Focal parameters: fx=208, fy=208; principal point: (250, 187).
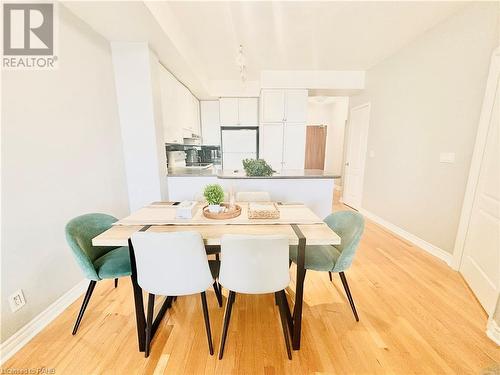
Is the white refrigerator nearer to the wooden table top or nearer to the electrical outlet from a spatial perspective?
the wooden table top

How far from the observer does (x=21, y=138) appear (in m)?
1.37

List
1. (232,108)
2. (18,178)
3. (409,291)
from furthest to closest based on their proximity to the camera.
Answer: (232,108), (409,291), (18,178)

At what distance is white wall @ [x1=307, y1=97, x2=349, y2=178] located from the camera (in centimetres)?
602

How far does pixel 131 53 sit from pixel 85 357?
8.73 feet

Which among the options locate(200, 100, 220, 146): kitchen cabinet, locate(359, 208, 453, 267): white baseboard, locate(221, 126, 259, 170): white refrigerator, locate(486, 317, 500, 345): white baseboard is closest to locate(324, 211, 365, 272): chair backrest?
locate(486, 317, 500, 345): white baseboard

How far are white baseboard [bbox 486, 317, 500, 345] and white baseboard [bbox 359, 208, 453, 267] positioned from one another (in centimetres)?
97

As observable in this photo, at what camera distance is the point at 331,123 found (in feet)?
20.9

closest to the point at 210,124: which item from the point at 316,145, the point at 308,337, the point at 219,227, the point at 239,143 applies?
the point at 239,143

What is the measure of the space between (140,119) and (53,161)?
3.16ft

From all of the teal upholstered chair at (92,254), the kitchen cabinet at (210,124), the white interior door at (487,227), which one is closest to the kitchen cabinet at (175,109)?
the kitchen cabinet at (210,124)

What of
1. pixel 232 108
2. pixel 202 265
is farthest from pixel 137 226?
pixel 232 108

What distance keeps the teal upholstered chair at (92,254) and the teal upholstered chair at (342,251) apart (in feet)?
4.27

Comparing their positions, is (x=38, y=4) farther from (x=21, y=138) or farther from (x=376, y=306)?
(x=376, y=306)

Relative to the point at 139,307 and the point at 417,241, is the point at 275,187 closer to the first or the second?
the point at 139,307
